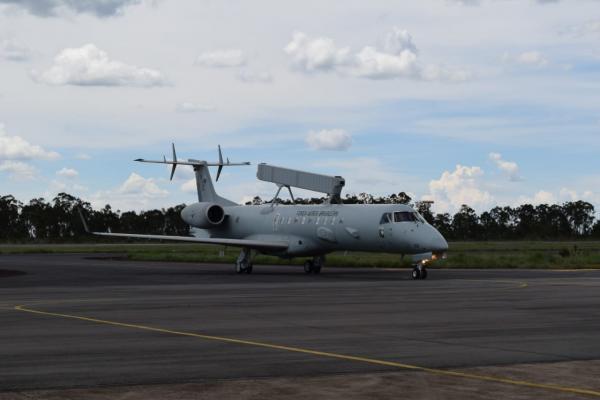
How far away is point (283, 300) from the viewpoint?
26297mm

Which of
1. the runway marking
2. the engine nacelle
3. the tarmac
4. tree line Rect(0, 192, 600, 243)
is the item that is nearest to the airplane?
the engine nacelle

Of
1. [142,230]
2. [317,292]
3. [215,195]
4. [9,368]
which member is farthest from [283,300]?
[142,230]

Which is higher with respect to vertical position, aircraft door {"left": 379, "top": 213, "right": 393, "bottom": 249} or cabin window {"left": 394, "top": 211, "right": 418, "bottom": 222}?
cabin window {"left": 394, "top": 211, "right": 418, "bottom": 222}

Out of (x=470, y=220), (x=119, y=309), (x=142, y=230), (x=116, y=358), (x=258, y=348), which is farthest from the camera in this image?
(x=470, y=220)

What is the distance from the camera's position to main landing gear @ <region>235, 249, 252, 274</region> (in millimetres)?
47188

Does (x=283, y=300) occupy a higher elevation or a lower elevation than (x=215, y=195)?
lower

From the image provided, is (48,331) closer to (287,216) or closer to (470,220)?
(287,216)

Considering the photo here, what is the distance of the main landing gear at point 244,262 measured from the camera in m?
47.2

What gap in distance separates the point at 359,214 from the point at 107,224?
12895 centimetres

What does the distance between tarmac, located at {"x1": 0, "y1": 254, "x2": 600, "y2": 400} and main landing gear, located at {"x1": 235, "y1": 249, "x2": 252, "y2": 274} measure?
676 inches

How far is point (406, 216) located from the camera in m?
41.2

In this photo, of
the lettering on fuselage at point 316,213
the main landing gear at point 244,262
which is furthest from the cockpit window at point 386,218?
the main landing gear at point 244,262

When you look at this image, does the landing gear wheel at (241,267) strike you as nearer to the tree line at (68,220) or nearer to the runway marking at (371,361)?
the runway marking at (371,361)

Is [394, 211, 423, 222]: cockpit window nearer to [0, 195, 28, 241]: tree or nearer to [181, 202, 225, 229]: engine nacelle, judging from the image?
[181, 202, 225, 229]: engine nacelle
